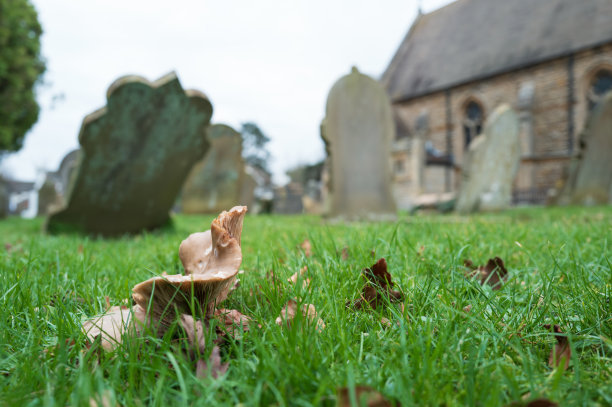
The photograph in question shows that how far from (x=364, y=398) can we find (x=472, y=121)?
2387 centimetres

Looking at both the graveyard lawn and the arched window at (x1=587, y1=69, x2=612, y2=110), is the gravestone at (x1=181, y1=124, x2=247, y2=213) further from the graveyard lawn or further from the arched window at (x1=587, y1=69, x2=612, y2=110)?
the arched window at (x1=587, y1=69, x2=612, y2=110)

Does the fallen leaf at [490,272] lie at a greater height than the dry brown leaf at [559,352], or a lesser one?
greater

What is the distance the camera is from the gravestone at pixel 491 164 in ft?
27.4

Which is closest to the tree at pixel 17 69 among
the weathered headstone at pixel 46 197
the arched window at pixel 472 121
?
the weathered headstone at pixel 46 197

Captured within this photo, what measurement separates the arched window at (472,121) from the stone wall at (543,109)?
1.11ft

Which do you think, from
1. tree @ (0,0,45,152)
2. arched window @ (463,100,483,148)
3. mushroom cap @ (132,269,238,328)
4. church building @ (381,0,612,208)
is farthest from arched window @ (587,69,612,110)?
tree @ (0,0,45,152)

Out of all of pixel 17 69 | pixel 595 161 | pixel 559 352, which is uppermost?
pixel 17 69

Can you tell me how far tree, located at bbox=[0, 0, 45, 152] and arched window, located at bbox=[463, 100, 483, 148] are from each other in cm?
2022

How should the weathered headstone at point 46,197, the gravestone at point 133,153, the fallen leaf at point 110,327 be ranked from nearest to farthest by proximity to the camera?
1. the fallen leaf at point 110,327
2. the gravestone at point 133,153
3. the weathered headstone at point 46,197

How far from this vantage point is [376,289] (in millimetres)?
1259

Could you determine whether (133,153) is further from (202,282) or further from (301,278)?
(202,282)

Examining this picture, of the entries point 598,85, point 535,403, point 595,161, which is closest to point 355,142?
point 535,403

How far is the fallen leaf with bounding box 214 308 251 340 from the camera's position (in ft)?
3.29

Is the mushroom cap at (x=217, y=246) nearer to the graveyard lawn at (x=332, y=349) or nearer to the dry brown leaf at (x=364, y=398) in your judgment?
the graveyard lawn at (x=332, y=349)
